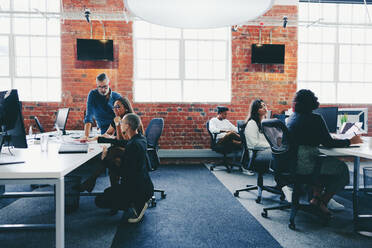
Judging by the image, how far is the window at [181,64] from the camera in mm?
5531

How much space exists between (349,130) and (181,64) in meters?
3.75

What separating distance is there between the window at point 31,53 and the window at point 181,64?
69.6 inches

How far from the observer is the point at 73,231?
2207 mm

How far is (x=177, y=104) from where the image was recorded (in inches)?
214

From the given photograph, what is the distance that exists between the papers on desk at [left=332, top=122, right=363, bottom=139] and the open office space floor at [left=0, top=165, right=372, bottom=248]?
81cm

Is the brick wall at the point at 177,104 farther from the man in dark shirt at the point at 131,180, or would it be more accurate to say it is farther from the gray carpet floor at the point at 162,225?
the man in dark shirt at the point at 131,180

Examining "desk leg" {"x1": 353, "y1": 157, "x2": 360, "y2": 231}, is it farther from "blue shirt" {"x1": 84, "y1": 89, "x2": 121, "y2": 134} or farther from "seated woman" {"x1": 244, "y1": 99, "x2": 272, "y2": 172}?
"blue shirt" {"x1": 84, "y1": 89, "x2": 121, "y2": 134}

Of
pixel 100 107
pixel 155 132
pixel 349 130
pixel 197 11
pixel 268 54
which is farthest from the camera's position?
pixel 268 54

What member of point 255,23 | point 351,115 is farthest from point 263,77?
point 351,115

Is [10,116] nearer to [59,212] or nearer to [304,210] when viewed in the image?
[59,212]

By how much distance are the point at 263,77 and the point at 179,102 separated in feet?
6.43

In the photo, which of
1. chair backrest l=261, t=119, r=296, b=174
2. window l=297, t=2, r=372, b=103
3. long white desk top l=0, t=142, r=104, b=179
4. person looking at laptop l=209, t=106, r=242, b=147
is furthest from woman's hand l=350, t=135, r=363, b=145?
window l=297, t=2, r=372, b=103

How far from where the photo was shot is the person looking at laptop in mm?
4633

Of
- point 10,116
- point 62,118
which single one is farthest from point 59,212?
point 62,118
